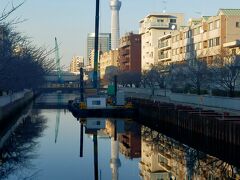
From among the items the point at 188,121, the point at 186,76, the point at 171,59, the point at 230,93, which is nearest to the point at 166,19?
the point at 171,59

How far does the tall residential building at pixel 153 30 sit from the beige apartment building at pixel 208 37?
2540cm

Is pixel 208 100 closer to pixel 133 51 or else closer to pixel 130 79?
pixel 130 79

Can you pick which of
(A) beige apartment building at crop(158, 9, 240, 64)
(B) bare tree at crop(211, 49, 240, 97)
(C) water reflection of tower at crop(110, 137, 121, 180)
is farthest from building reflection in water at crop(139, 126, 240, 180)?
(A) beige apartment building at crop(158, 9, 240, 64)

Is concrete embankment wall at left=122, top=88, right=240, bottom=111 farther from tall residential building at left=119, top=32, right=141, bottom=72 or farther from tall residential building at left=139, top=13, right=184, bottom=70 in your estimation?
tall residential building at left=119, top=32, right=141, bottom=72

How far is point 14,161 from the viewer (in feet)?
94.1

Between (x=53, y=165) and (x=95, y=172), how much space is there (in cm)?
327

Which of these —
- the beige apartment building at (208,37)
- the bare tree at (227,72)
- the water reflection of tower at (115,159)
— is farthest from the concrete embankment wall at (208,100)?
the water reflection of tower at (115,159)

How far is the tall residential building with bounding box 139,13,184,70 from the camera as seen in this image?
13250cm

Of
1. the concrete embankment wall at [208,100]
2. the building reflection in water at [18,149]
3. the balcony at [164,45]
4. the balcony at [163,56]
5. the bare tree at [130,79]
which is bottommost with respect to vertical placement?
the building reflection in water at [18,149]

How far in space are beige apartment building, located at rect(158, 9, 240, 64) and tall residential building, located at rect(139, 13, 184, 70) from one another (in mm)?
25396

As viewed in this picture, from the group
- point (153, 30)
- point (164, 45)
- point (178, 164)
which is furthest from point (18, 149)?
point (153, 30)

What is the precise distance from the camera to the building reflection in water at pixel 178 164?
79.2 ft

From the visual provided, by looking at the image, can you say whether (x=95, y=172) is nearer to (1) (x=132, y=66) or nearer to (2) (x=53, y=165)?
(2) (x=53, y=165)

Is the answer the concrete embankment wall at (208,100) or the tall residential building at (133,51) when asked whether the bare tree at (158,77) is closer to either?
the concrete embankment wall at (208,100)
